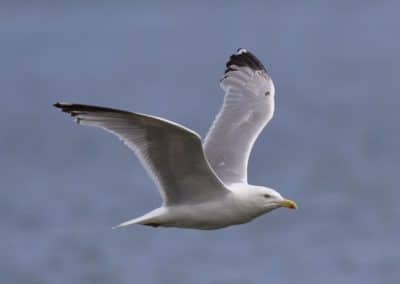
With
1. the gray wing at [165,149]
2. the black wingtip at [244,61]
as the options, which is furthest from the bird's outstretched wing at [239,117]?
the gray wing at [165,149]

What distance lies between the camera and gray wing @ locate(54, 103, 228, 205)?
33.8 feet

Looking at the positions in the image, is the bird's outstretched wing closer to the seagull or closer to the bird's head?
the seagull

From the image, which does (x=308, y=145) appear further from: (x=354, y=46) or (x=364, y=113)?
(x=354, y=46)

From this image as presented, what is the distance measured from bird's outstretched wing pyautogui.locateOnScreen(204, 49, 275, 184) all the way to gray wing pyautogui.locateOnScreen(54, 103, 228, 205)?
59 centimetres

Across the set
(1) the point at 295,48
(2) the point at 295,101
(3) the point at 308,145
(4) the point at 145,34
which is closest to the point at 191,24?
(4) the point at 145,34

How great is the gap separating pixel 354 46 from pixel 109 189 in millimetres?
24332

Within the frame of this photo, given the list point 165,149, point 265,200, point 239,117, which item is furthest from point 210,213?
point 239,117

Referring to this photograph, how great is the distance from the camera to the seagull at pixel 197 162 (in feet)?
34.2

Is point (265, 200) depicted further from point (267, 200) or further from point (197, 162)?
point (197, 162)

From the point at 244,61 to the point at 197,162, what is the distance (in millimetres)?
2750

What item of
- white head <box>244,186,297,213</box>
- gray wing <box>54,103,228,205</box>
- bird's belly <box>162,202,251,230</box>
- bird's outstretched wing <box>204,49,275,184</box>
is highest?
bird's outstretched wing <box>204,49,275,184</box>

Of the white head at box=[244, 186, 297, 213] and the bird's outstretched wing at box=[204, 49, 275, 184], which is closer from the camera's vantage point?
the white head at box=[244, 186, 297, 213]

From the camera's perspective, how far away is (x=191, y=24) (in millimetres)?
61969

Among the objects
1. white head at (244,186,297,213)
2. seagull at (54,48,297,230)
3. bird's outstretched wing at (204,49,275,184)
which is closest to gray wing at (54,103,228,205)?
seagull at (54,48,297,230)
